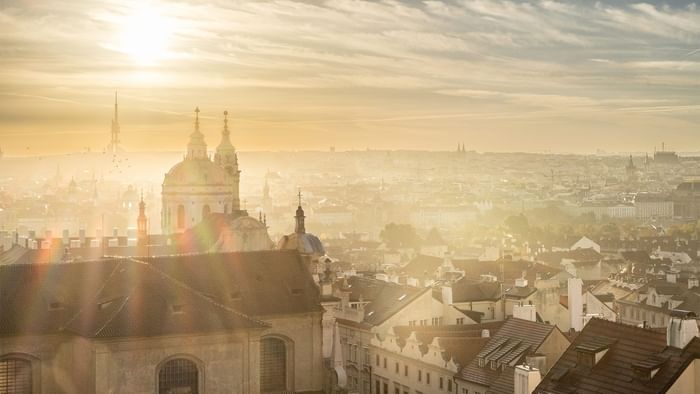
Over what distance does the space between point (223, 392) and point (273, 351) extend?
5536mm

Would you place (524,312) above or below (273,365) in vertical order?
above

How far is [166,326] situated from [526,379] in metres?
14.7

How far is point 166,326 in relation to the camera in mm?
46219

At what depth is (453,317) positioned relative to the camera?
70312mm

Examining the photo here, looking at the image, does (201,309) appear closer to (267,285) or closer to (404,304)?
(267,285)

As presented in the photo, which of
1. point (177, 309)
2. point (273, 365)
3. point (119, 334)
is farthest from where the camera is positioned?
point (273, 365)

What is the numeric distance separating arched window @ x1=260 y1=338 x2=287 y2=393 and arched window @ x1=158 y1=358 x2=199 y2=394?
5.20m

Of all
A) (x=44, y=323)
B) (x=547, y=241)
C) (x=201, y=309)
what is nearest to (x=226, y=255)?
(x=201, y=309)

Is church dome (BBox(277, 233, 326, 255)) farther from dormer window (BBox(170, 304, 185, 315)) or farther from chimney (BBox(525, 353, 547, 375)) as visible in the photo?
chimney (BBox(525, 353, 547, 375))

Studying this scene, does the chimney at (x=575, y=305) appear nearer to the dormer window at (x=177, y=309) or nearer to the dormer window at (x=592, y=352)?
the dormer window at (x=592, y=352)

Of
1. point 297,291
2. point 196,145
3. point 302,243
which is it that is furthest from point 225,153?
point 297,291

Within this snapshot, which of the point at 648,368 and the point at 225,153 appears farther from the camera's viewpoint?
the point at 225,153

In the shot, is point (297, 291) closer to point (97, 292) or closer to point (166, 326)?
point (166, 326)

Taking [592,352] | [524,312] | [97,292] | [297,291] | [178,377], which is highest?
[97,292]
